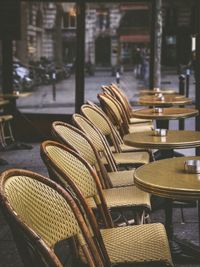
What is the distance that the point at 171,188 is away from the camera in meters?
2.52

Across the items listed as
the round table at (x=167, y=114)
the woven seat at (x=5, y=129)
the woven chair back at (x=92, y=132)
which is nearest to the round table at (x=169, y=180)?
the woven chair back at (x=92, y=132)

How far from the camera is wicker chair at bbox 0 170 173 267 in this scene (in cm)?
179

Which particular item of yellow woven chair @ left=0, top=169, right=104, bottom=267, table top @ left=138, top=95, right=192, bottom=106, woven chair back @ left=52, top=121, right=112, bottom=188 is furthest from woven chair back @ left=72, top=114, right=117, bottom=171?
table top @ left=138, top=95, right=192, bottom=106

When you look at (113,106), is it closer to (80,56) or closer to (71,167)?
(80,56)

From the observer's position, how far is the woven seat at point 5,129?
8.91 metres

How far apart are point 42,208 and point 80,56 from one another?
7.53 m

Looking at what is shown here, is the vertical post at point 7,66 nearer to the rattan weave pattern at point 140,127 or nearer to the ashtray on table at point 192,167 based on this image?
the rattan weave pattern at point 140,127

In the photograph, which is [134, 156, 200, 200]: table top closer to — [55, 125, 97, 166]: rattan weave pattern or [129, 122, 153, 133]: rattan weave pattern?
[55, 125, 97, 166]: rattan weave pattern

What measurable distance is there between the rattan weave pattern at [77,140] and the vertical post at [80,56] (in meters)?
5.87

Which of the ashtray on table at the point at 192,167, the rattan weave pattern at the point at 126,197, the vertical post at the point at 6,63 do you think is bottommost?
the rattan weave pattern at the point at 126,197

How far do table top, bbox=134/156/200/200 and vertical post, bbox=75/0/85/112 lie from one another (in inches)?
251

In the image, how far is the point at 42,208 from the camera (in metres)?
2.05

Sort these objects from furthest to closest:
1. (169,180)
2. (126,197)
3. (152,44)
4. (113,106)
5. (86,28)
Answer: (86,28), (152,44), (113,106), (126,197), (169,180)

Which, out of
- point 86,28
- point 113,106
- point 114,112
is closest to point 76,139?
point 114,112
